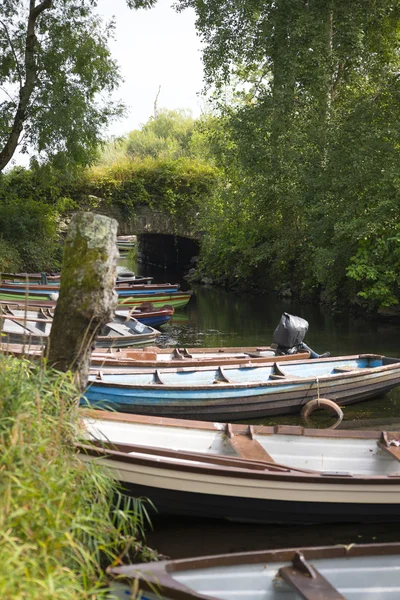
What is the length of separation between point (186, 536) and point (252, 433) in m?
1.42

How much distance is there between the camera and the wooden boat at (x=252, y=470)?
229 inches

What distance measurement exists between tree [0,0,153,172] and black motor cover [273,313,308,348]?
1398 cm

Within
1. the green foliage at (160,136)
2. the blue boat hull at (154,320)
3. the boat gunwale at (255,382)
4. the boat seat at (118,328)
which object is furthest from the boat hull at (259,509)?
the green foliage at (160,136)

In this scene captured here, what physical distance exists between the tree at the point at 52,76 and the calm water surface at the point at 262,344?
23.7 ft

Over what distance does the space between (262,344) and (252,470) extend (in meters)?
10.9

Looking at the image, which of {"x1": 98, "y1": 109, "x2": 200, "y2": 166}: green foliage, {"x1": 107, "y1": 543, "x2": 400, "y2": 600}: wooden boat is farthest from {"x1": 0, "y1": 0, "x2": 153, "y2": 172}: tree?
{"x1": 98, "y1": 109, "x2": 200, "y2": 166}: green foliage

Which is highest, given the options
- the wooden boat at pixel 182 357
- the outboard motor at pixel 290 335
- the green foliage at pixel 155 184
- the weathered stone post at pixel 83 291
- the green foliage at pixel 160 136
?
the green foliage at pixel 160 136

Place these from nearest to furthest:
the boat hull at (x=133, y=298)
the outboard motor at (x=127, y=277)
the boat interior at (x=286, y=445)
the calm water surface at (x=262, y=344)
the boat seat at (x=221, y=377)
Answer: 1. the calm water surface at (x=262, y=344)
2. the boat interior at (x=286, y=445)
3. the boat seat at (x=221, y=377)
4. the boat hull at (x=133, y=298)
5. the outboard motor at (x=127, y=277)

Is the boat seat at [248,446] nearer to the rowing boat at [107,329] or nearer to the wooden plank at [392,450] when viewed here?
→ the wooden plank at [392,450]

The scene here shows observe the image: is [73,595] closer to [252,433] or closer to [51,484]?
[51,484]

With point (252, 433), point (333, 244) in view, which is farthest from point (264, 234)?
point (252, 433)

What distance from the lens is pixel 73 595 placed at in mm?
3475

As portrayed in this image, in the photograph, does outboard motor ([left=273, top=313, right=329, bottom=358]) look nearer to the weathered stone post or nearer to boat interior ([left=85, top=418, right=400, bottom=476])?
boat interior ([left=85, top=418, right=400, bottom=476])

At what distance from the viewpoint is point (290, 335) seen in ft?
38.5
